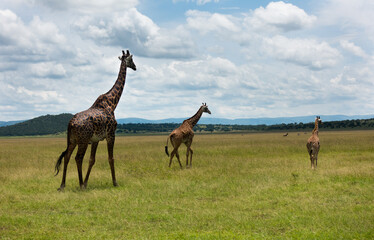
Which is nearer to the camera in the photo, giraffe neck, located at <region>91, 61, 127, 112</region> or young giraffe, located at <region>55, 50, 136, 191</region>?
young giraffe, located at <region>55, 50, 136, 191</region>

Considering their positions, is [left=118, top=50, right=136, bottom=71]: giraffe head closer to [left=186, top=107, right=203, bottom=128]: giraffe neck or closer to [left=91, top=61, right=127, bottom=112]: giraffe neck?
[left=91, top=61, right=127, bottom=112]: giraffe neck

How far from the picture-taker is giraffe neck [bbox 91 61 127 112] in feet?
→ 43.5

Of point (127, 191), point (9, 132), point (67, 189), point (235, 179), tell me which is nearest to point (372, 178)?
point (235, 179)

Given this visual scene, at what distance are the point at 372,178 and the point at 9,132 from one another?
16846cm

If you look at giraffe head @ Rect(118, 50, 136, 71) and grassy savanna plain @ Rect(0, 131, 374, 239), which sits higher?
giraffe head @ Rect(118, 50, 136, 71)

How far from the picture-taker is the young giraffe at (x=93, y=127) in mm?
12023

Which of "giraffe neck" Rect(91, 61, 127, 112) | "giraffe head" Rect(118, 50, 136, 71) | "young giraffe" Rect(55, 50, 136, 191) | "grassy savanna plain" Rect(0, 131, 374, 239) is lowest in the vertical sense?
"grassy savanna plain" Rect(0, 131, 374, 239)

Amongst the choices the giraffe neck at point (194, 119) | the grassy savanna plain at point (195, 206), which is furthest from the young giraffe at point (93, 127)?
the giraffe neck at point (194, 119)

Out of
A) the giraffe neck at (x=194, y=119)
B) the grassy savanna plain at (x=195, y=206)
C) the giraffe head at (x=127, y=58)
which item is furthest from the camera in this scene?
the giraffe neck at (x=194, y=119)

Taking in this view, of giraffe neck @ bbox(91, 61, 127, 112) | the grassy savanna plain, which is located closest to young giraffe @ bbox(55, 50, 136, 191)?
giraffe neck @ bbox(91, 61, 127, 112)

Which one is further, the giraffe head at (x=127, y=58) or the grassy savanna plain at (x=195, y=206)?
the giraffe head at (x=127, y=58)

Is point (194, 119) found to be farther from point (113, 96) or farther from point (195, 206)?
point (195, 206)

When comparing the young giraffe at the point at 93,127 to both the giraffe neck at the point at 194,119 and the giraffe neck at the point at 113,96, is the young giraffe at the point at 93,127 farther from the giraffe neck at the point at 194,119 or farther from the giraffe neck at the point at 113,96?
the giraffe neck at the point at 194,119

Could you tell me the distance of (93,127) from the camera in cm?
1227
